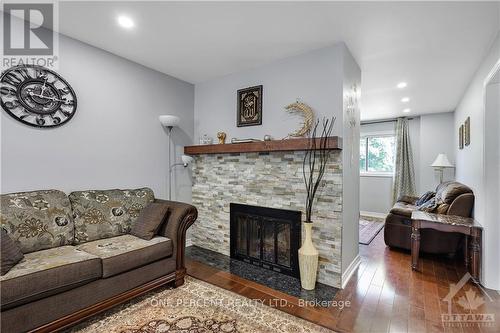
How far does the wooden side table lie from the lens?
99.6 inches

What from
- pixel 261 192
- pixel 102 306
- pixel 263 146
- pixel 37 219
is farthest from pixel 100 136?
pixel 261 192

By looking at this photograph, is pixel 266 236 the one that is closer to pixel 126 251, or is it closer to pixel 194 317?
pixel 194 317

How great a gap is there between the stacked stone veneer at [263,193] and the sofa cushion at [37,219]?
1.69m

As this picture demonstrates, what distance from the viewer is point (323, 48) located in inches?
102

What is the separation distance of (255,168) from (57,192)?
2.07 metres

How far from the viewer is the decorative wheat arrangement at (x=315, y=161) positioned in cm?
247

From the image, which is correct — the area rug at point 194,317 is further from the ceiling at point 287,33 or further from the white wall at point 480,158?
the ceiling at point 287,33

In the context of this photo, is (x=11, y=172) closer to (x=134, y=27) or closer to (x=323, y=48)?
(x=134, y=27)

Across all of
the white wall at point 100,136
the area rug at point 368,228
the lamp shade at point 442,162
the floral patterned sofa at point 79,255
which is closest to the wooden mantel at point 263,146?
the white wall at point 100,136

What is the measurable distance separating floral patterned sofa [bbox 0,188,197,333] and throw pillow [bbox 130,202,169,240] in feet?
0.20

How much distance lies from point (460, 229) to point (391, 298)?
46.2 inches

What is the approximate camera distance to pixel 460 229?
8.56 ft

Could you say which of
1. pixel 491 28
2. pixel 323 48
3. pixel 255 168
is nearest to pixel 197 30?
pixel 323 48

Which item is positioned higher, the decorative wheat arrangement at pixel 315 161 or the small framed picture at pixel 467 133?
the small framed picture at pixel 467 133
